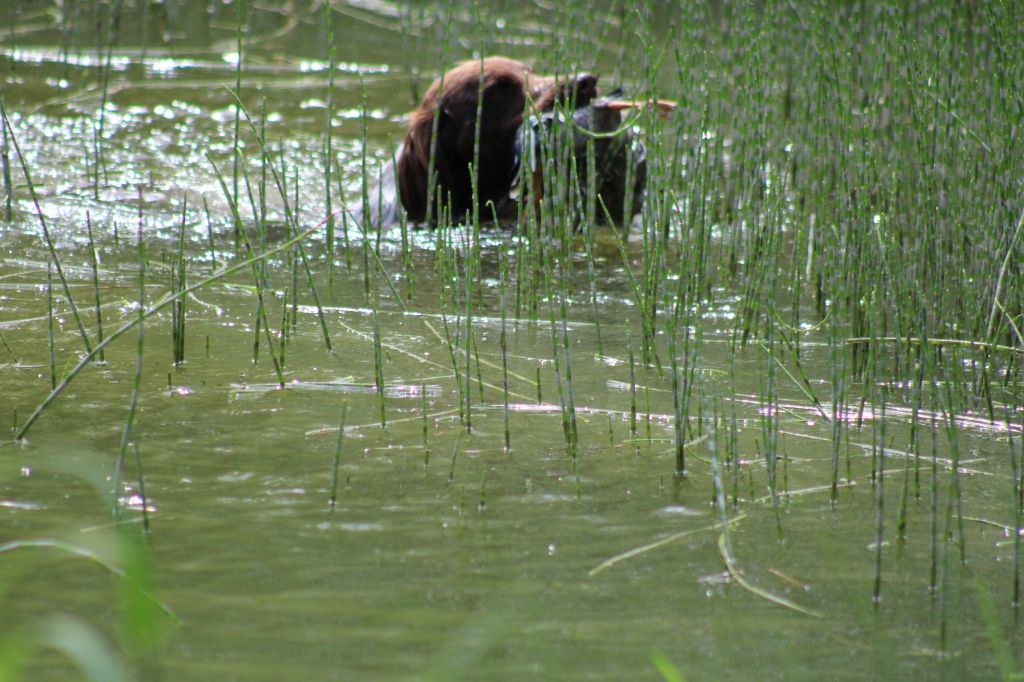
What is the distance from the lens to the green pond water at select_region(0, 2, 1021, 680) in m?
1.16

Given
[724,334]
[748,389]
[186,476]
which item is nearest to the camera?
[186,476]

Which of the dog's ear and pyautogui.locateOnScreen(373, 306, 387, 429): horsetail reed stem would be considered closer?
pyautogui.locateOnScreen(373, 306, 387, 429): horsetail reed stem

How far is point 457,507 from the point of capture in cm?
145

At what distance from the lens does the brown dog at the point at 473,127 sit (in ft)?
9.25

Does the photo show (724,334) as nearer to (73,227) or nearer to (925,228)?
(925,228)

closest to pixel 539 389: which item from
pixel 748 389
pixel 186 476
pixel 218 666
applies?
pixel 748 389

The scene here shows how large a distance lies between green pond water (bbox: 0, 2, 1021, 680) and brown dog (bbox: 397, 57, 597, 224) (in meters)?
0.41

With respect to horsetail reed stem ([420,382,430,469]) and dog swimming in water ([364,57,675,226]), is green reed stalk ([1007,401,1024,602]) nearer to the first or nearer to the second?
horsetail reed stem ([420,382,430,469])

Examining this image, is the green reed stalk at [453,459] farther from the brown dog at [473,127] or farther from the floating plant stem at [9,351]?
the brown dog at [473,127]

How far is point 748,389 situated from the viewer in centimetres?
190

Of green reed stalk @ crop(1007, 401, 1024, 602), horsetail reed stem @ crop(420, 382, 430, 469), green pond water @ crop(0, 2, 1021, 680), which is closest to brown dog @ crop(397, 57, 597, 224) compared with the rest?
green pond water @ crop(0, 2, 1021, 680)

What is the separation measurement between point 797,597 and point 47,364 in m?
1.16

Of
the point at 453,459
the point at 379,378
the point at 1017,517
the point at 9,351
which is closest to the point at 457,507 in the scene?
the point at 453,459

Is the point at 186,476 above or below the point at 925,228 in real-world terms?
below
